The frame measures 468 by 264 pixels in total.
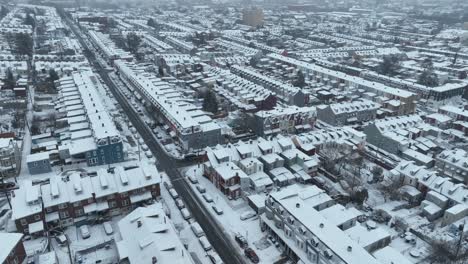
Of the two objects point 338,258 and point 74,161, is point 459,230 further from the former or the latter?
point 74,161

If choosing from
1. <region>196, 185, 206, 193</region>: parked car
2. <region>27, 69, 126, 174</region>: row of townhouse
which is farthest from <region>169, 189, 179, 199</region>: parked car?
<region>27, 69, 126, 174</region>: row of townhouse

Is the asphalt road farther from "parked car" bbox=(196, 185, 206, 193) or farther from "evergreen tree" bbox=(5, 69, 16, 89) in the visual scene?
"evergreen tree" bbox=(5, 69, 16, 89)

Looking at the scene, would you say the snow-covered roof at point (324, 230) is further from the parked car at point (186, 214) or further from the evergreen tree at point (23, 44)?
the evergreen tree at point (23, 44)

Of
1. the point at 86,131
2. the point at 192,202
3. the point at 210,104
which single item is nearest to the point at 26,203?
the point at 192,202

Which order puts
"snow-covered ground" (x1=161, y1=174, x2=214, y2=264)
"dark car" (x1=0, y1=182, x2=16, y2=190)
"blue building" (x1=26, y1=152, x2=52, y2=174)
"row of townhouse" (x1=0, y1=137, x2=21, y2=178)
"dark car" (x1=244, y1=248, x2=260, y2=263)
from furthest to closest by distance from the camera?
"blue building" (x1=26, y1=152, x2=52, y2=174)
"row of townhouse" (x1=0, y1=137, x2=21, y2=178)
"dark car" (x1=0, y1=182, x2=16, y2=190)
"snow-covered ground" (x1=161, y1=174, x2=214, y2=264)
"dark car" (x1=244, y1=248, x2=260, y2=263)

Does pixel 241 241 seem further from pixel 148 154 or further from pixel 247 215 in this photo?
pixel 148 154

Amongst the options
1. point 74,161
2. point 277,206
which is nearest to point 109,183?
point 74,161
